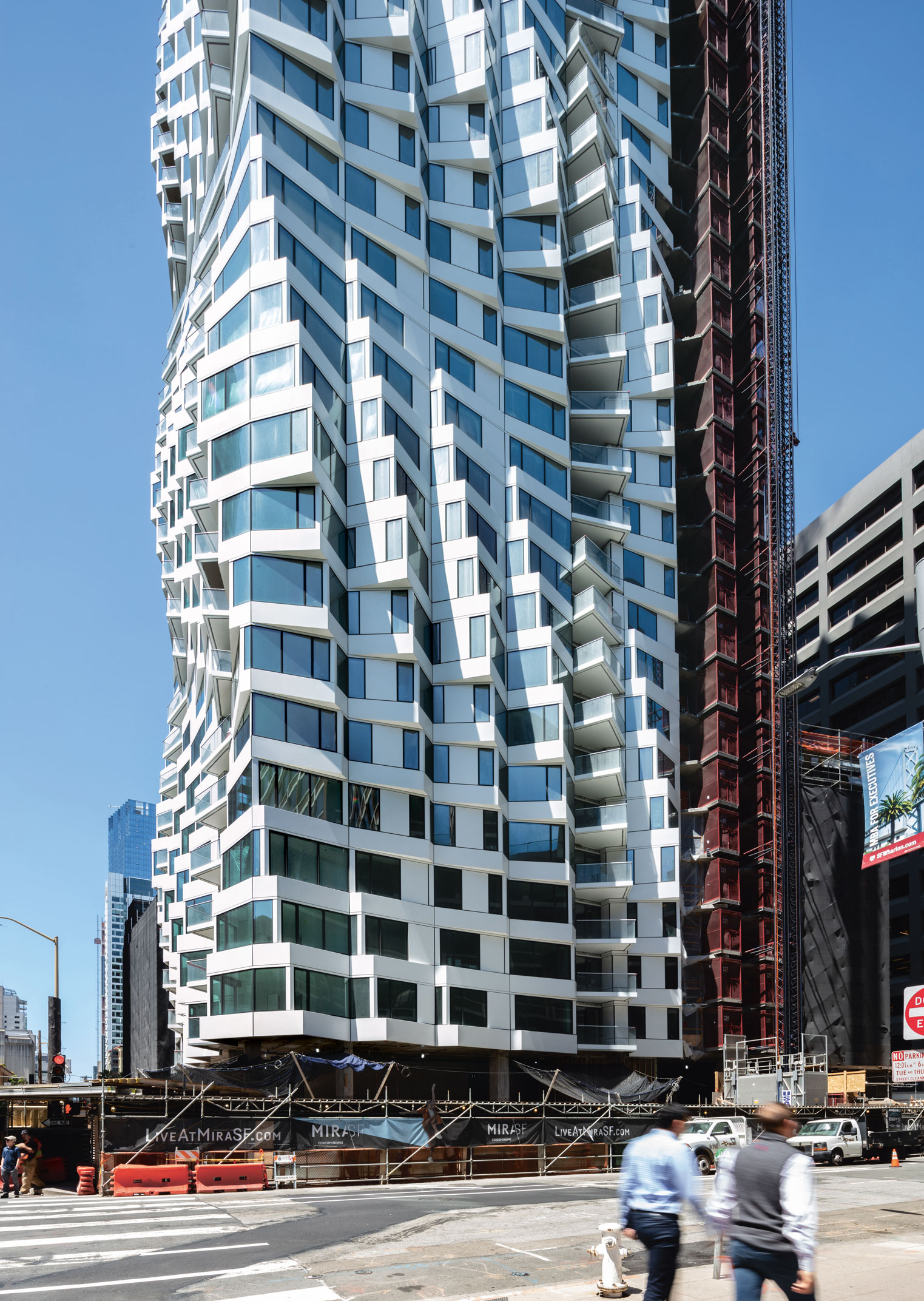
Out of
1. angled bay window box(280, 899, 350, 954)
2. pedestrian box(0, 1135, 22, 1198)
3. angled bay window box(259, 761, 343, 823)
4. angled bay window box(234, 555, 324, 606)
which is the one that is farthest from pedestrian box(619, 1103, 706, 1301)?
angled bay window box(234, 555, 324, 606)

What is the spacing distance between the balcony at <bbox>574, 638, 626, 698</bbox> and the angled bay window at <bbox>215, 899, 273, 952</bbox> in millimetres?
23025

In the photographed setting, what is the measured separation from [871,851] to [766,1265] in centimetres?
4910

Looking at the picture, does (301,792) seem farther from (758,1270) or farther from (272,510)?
(758,1270)

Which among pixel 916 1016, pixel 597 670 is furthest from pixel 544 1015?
pixel 597 670

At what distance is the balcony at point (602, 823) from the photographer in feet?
192

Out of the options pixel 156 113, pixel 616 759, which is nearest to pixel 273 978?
pixel 616 759

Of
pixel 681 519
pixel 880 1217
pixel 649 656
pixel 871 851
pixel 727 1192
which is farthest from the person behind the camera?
pixel 681 519

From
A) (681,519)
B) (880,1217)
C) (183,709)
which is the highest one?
(681,519)

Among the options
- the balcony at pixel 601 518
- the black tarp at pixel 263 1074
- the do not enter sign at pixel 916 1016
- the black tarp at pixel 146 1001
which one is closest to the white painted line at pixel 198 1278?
the black tarp at pixel 263 1074

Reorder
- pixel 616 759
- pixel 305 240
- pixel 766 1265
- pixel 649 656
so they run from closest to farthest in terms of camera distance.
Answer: pixel 766 1265
pixel 305 240
pixel 616 759
pixel 649 656

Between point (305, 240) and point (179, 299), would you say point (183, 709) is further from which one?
point (305, 240)

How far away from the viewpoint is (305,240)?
49344mm

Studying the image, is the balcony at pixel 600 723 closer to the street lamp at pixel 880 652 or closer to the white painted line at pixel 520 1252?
the street lamp at pixel 880 652

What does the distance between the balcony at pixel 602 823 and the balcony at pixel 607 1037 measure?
8687 mm
